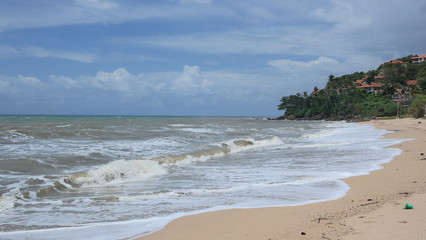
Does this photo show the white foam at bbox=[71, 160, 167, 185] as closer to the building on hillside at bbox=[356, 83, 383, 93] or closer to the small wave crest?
the small wave crest

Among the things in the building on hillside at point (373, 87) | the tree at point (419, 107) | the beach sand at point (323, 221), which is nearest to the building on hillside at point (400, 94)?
the building on hillside at point (373, 87)

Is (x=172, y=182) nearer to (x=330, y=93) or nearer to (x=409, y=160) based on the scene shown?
(x=409, y=160)

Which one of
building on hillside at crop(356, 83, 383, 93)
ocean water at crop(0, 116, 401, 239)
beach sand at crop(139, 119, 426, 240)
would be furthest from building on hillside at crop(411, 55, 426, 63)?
beach sand at crop(139, 119, 426, 240)

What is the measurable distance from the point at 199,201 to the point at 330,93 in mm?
106191

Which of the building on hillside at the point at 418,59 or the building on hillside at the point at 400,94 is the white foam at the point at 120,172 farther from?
the building on hillside at the point at 418,59

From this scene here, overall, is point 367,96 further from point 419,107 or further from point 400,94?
point 419,107

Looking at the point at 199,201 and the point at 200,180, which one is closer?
the point at 199,201

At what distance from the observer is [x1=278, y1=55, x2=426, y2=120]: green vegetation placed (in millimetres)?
81000

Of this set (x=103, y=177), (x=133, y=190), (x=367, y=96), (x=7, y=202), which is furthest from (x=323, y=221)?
(x=367, y=96)

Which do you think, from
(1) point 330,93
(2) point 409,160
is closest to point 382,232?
(2) point 409,160

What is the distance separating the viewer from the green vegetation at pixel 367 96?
81.0m

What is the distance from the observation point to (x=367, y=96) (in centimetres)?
9544

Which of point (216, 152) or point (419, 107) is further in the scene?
point (419, 107)

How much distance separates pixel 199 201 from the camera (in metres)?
7.39
